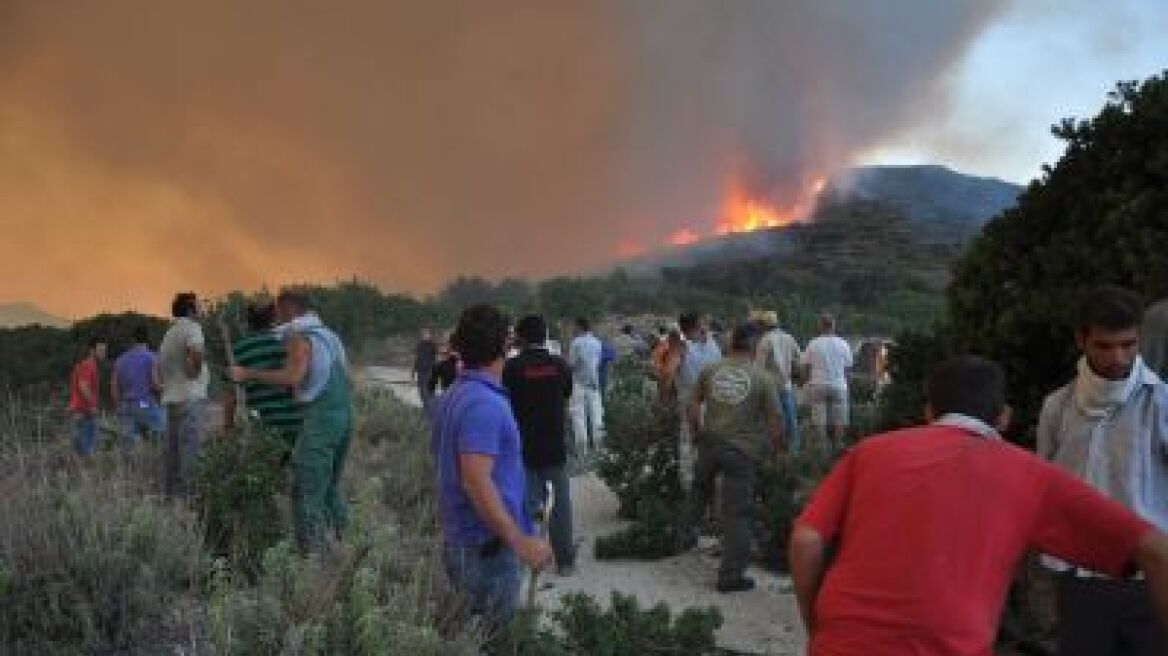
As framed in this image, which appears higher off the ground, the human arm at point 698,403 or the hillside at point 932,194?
the hillside at point 932,194

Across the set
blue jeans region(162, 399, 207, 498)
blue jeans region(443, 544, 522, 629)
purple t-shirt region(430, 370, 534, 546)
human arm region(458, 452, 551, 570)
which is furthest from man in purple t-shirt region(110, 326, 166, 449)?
human arm region(458, 452, 551, 570)

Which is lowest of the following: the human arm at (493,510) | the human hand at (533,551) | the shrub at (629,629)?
the shrub at (629,629)

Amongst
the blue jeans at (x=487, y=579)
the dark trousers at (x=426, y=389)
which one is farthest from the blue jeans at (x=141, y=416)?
the blue jeans at (x=487, y=579)

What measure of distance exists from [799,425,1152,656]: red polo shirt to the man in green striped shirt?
5.07 meters

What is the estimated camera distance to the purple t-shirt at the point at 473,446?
4.25 meters

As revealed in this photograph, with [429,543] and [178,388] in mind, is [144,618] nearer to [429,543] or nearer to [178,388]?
[429,543]

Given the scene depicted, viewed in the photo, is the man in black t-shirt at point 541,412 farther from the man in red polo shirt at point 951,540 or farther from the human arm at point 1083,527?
the human arm at point 1083,527

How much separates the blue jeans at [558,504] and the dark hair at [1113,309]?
4.87 meters

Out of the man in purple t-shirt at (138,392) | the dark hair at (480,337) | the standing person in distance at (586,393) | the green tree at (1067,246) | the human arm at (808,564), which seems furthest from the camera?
the standing person in distance at (586,393)

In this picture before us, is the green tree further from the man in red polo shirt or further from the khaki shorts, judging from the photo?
the khaki shorts

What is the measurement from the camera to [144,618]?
198 inches

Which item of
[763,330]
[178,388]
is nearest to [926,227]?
[763,330]

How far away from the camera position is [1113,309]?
3.70m

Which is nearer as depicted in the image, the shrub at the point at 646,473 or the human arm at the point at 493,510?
the human arm at the point at 493,510
